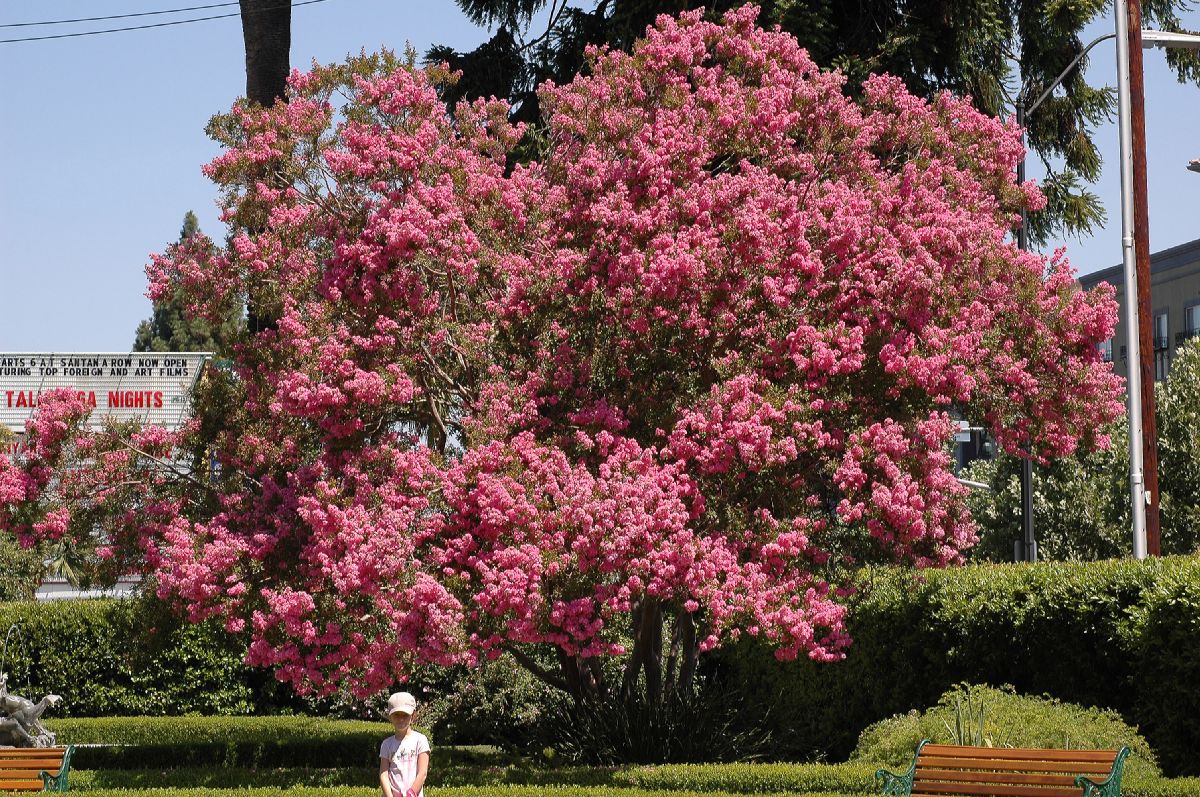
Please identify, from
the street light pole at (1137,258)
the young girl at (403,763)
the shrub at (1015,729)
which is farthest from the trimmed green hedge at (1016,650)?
the young girl at (403,763)

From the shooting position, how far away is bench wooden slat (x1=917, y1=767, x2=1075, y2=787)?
1092 centimetres

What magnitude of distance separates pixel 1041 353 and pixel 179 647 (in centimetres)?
1649

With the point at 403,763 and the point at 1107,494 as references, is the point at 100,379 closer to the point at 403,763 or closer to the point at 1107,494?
the point at 1107,494

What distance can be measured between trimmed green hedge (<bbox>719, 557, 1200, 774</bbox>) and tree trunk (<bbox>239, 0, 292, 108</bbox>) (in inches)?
393

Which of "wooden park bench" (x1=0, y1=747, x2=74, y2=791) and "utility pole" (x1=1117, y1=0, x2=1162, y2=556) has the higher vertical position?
"utility pole" (x1=1117, y1=0, x2=1162, y2=556)

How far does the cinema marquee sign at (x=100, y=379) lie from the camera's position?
44531 millimetres

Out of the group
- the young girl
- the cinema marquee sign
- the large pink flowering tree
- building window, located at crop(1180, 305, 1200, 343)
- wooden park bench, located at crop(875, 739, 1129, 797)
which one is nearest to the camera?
the young girl

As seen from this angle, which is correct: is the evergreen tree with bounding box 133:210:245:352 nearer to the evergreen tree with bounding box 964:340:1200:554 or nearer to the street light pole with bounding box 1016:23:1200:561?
the evergreen tree with bounding box 964:340:1200:554

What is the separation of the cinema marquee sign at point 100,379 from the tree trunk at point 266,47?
88.4 ft

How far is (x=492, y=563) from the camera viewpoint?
12.9 metres

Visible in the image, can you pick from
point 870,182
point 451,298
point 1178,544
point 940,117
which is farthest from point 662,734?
point 1178,544

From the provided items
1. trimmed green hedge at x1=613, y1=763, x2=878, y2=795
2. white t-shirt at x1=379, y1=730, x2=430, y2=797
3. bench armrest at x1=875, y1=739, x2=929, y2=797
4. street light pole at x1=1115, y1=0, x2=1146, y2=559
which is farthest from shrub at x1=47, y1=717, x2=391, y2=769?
street light pole at x1=1115, y1=0, x2=1146, y2=559

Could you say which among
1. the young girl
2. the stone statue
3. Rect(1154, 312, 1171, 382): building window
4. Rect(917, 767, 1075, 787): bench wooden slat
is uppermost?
Rect(1154, 312, 1171, 382): building window

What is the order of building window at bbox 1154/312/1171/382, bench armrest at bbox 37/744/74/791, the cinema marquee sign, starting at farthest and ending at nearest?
building window at bbox 1154/312/1171/382 → the cinema marquee sign → bench armrest at bbox 37/744/74/791
